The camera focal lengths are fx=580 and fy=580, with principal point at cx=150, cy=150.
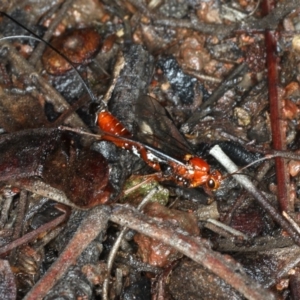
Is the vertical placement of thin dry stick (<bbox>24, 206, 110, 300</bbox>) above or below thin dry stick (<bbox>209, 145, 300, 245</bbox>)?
above

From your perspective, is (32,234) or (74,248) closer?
(74,248)

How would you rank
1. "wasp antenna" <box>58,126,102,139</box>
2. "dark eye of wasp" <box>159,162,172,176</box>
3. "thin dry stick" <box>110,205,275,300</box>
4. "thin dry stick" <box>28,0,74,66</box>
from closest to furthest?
"thin dry stick" <box>110,205,275,300</box>, "wasp antenna" <box>58,126,102,139</box>, "dark eye of wasp" <box>159,162,172,176</box>, "thin dry stick" <box>28,0,74,66</box>

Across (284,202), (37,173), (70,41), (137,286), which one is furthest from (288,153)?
(70,41)

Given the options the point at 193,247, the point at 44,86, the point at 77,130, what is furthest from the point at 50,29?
the point at 193,247

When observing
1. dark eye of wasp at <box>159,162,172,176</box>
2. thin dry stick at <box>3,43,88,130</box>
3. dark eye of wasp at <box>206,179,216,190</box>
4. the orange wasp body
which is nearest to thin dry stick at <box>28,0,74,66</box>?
thin dry stick at <box>3,43,88,130</box>

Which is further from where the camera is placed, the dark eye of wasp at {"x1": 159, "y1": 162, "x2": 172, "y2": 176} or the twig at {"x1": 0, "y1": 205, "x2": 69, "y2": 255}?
the dark eye of wasp at {"x1": 159, "y1": 162, "x2": 172, "y2": 176}

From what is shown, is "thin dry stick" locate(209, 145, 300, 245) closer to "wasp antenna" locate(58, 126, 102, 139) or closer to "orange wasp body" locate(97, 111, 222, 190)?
"orange wasp body" locate(97, 111, 222, 190)

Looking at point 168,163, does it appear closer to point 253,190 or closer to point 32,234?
point 253,190

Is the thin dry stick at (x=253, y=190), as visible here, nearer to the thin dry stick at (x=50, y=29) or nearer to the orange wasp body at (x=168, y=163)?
the orange wasp body at (x=168, y=163)
